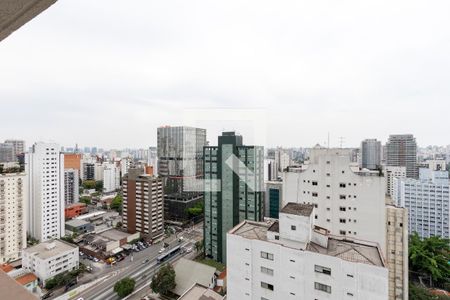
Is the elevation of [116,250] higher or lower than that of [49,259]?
lower

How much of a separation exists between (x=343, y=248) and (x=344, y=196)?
8.10ft

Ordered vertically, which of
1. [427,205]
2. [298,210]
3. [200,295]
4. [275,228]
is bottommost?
[200,295]

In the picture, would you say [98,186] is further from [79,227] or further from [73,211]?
[79,227]

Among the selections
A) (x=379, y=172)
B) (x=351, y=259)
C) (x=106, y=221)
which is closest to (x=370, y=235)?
(x=379, y=172)

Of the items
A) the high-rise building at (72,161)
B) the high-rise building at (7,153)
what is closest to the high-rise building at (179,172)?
the high-rise building at (72,161)

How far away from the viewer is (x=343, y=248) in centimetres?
313

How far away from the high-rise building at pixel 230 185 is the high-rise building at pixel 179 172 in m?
3.82

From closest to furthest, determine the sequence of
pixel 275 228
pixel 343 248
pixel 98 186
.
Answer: pixel 343 248, pixel 275 228, pixel 98 186

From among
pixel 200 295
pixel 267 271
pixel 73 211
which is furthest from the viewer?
pixel 73 211

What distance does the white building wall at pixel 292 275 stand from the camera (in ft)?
8.92

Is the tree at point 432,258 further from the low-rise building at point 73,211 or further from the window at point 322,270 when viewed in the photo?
the low-rise building at point 73,211

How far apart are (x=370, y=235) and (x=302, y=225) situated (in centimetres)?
292

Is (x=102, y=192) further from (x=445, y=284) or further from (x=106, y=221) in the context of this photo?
(x=445, y=284)

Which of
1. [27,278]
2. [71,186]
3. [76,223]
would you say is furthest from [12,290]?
[71,186]
